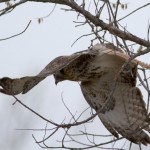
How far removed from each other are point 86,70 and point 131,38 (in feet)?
3.81

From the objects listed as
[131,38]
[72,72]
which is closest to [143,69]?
[131,38]

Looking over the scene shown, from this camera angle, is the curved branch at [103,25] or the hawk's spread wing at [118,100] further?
the hawk's spread wing at [118,100]

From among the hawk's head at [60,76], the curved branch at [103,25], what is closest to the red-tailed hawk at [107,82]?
the hawk's head at [60,76]

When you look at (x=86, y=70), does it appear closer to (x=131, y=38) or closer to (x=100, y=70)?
(x=100, y=70)

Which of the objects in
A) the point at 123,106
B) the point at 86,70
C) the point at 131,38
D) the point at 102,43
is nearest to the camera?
the point at 131,38

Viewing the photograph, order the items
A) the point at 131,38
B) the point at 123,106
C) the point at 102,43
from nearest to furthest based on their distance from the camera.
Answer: the point at 131,38
the point at 102,43
the point at 123,106

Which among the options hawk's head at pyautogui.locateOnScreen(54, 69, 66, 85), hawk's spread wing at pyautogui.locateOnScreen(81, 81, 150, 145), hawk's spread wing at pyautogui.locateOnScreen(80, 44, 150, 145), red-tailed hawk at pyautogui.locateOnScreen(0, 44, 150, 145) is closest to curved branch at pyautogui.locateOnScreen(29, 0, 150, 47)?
red-tailed hawk at pyautogui.locateOnScreen(0, 44, 150, 145)

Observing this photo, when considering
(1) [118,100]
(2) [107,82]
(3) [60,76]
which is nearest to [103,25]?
(3) [60,76]

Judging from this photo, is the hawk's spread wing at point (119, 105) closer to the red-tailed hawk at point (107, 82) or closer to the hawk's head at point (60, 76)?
the red-tailed hawk at point (107, 82)

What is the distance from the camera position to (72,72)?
4.38m

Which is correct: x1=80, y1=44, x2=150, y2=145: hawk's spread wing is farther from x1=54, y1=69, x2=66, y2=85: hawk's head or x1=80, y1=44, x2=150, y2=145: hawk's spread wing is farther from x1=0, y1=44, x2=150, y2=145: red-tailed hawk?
x1=54, y1=69, x2=66, y2=85: hawk's head

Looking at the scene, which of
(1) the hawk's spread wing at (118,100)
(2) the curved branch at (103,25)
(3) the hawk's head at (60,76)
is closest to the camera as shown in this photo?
(2) the curved branch at (103,25)

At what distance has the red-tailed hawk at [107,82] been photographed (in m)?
3.97

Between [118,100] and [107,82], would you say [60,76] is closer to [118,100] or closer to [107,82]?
[107,82]
